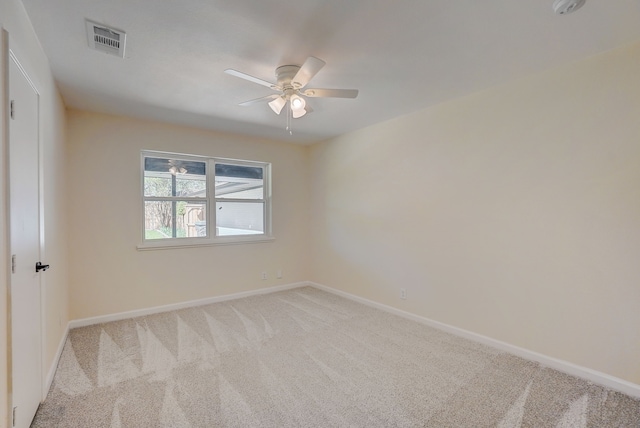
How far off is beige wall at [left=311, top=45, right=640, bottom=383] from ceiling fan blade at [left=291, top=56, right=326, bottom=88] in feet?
5.76

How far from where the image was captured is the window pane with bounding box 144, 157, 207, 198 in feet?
12.8

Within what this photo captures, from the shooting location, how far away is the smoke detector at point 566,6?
1.63 m

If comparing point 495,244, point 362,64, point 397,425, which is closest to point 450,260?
point 495,244

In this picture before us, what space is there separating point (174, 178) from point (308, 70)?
2791 mm

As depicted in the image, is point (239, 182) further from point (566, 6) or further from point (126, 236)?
point (566, 6)

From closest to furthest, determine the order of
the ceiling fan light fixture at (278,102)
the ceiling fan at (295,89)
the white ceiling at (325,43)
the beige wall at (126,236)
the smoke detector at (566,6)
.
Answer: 1. the smoke detector at (566,6)
2. the white ceiling at (325,43)
3. the ceiling fan at (295,89)
4. the ceiling fan light fixture at (278,102)
5. the beige wall at (126,236)

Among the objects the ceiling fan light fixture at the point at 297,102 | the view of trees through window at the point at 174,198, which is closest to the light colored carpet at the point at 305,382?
the view of trees through window at the point at 174,198

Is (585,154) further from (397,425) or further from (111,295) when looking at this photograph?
(111,295)

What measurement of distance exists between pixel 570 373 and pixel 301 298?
3028 millimetres

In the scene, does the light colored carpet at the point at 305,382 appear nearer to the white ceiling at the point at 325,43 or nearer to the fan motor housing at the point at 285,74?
the fan motor housing at the point at 285,74

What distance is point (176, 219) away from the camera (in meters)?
4.07

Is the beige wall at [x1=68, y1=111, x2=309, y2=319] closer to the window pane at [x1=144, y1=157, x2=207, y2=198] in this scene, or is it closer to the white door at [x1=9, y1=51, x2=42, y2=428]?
the window pane at [x1=144, y1=157, x2=207, y2=198]

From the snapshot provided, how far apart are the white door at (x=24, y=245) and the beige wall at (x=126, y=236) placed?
1629mm

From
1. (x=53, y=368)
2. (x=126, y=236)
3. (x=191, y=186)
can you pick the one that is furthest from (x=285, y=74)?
(x=53, y=368)
